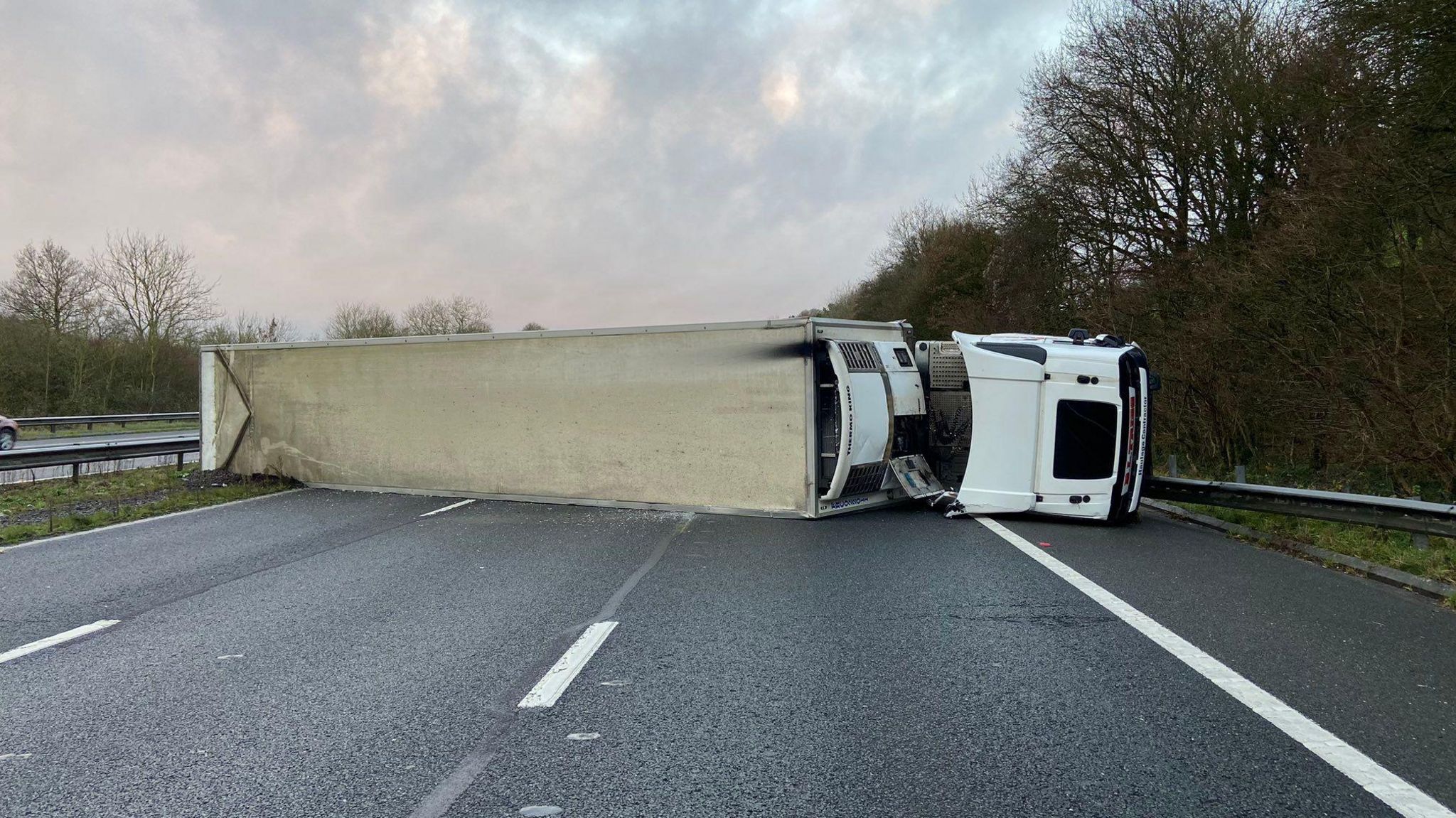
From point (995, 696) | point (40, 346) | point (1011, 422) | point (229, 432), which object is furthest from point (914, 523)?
Result: point (40, 346)

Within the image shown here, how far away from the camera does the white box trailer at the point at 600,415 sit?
11.4 meters

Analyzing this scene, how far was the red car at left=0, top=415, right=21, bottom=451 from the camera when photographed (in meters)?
22.5

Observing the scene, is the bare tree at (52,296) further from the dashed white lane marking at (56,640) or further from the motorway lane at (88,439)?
the dashed white lane marking at (56,640)

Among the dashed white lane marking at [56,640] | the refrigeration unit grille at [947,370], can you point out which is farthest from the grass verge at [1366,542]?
the dashed white lane marking at [56,640]

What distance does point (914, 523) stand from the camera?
440 inches

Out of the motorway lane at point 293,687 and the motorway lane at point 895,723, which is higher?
the motorway lane at point 895,723

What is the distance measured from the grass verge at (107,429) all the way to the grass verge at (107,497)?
16391 mm

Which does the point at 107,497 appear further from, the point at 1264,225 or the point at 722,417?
the point at 1264,225

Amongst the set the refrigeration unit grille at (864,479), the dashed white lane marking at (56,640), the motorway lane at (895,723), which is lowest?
the dashed white lane marking at (56,640)

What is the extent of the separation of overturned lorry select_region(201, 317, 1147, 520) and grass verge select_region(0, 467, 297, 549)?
0.99 meters

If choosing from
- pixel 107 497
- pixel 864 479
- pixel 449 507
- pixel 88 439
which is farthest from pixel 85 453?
pixel 88 439

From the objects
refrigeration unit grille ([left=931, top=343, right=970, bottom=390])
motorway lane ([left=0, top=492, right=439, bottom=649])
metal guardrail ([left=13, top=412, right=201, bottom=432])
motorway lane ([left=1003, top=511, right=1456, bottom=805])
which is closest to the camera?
motorway lane ([left=1003, top=511, right=1456, bottom=805])

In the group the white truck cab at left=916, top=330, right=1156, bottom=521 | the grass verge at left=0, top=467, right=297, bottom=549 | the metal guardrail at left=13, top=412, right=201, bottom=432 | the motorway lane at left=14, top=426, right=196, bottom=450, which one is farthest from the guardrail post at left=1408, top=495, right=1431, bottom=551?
the metal guardrail at left=13, top=412, right=201, bottom=432

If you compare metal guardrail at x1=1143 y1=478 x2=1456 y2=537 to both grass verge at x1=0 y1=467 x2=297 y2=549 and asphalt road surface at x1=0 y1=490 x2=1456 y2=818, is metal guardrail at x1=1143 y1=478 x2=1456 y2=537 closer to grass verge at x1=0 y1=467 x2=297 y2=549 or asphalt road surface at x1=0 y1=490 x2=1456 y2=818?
asphalt road surface at x1=0 y1=490 x2=1456 y2=818
